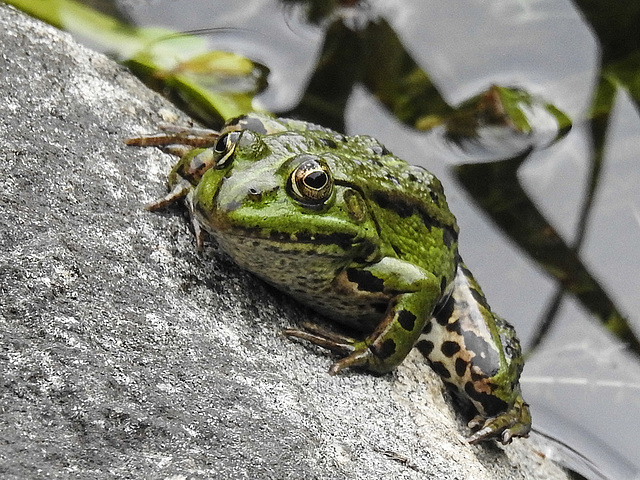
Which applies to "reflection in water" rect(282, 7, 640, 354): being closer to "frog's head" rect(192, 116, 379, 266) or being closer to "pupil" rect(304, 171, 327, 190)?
"frog's head" rect(192, 116, 379, 266)

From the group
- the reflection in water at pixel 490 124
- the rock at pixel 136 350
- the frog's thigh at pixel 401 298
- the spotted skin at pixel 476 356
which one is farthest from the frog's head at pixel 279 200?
the reflection in water at pixel 490 124

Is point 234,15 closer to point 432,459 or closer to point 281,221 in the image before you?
point 281,221

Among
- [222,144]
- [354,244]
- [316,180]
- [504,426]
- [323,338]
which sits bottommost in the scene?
[504,426]

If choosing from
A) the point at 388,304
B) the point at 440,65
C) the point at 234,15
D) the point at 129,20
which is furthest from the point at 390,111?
the point at 388,304

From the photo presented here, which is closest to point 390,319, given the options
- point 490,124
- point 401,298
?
point 401,298

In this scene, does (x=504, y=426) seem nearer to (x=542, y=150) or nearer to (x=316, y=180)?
(x=316, y=180)

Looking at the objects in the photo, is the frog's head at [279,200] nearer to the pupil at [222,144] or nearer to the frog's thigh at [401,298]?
the pupil at [222,144]
